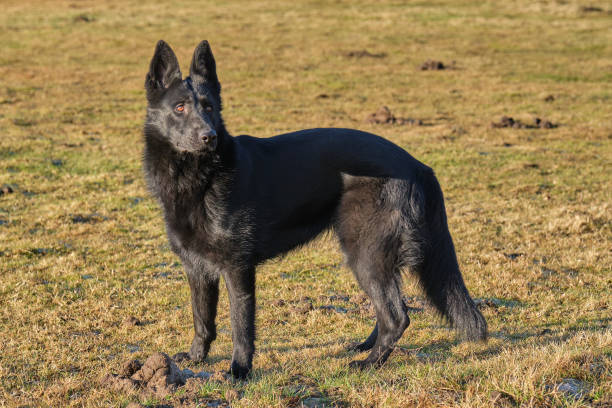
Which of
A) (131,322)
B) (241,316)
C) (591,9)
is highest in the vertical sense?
(591,9)

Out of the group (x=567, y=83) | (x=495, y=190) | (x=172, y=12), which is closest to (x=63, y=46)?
(x=172, y=12)

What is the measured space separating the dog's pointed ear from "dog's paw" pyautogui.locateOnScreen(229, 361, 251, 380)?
91.9 inches

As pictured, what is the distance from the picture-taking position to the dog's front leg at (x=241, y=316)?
5156mm

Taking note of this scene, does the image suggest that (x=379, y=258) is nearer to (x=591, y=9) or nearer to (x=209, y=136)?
(x=209, y=136)

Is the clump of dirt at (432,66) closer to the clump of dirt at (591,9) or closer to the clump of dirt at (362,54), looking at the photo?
the clump of dirt at (362,54)

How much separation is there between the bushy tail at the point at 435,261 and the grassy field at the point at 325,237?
0.34m

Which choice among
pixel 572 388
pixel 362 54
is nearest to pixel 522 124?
pixel 362 54

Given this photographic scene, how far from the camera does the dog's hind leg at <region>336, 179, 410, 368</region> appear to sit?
5.20 meters

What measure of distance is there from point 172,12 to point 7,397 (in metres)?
39.1

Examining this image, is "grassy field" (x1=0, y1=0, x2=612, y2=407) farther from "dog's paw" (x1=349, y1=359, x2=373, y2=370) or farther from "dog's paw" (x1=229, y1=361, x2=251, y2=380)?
"dog's paw" (x1=229, y1=361, x2=251, y2=380)

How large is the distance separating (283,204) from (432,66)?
2416 cm

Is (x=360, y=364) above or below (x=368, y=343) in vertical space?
above

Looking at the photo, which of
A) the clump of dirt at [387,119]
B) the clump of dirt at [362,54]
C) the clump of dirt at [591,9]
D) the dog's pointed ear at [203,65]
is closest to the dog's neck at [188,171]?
the dog's pointed ear at [203,65]

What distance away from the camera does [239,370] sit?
202 inches
